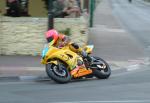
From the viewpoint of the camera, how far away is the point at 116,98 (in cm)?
1034

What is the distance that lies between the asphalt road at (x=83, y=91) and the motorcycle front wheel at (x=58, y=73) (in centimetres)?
14

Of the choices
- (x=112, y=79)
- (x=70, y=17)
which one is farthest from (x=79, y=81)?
(x=70, y=17)

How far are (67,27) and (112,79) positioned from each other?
4.22 meters

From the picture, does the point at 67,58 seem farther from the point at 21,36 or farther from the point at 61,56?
the point at 21,36

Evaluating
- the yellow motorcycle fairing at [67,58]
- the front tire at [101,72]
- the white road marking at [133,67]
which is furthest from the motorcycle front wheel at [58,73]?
the white road marking at [133,67]

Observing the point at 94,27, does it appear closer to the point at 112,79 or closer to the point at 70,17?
the point at 70,17

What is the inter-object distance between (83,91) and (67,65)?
156cm

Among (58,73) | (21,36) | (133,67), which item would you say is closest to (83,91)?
(58,73)

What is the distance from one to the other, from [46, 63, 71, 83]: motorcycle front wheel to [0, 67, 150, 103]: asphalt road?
145mm

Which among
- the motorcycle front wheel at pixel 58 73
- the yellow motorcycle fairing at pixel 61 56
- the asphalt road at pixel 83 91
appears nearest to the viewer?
the asphalt road at pixel 83 91

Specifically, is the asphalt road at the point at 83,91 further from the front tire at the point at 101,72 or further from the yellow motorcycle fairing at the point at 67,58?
the yellow motorcycle fairing at the point at 67,58

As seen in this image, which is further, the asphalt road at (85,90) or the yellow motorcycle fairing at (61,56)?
→ the yellow motorcycle fairing at (61,56)

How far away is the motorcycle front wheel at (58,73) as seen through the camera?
12516mm

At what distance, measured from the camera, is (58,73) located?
12.6 meters
